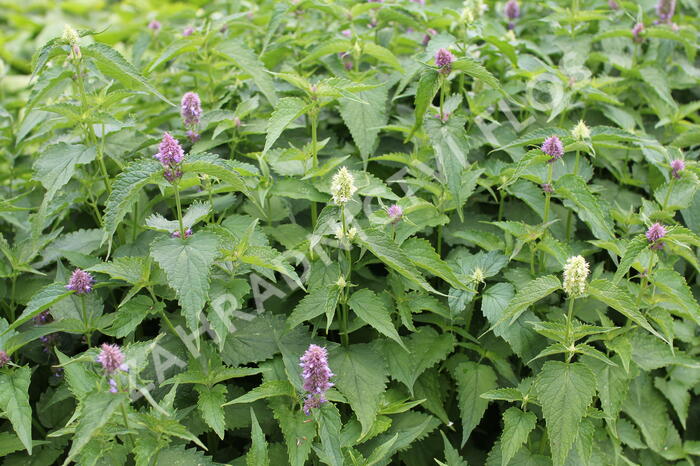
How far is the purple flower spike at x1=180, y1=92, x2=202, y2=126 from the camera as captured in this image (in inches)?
111

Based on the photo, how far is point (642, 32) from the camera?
3.64 meters

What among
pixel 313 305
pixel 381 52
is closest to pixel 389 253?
pixel 313 305

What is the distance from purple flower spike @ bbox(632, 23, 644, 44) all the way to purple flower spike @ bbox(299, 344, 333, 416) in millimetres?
2789

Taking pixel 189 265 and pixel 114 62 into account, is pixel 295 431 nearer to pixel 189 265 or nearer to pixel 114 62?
pixel 189 265

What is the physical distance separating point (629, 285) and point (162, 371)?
2058mm

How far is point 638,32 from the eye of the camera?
12.0ft

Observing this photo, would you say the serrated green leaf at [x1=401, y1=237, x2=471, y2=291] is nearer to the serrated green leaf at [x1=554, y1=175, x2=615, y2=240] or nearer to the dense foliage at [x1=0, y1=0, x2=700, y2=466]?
the dense foliage at [x1=0, y1=0, x2=700, y2=466]

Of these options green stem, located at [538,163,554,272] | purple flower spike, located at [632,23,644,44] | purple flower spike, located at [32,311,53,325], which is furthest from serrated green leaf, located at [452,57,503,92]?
purple flower spike, located at [32,311,53,325]

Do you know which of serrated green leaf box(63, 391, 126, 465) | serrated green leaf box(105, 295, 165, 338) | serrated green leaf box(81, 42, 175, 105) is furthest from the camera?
serrated green leaf box(81, 42, 175, 105)

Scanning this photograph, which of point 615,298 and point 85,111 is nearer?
point 615,298

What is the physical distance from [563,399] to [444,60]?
1.45 meters

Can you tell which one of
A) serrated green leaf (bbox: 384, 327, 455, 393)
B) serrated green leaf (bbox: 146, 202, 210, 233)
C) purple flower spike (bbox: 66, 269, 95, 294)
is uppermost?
serrated green leaf (bbox: 146, 202, 210, 233)

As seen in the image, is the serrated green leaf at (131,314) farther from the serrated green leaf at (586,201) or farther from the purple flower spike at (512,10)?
the purple flower spike at (512,10)

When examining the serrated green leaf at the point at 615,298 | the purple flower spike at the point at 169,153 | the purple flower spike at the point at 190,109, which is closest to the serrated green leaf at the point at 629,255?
the serrated green leaf at the point at 615,298
